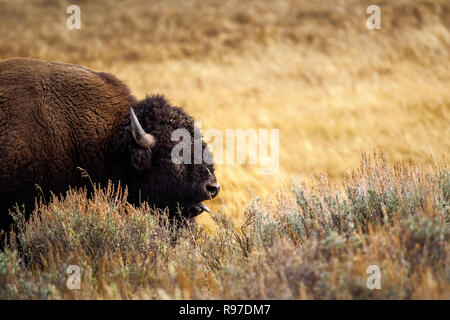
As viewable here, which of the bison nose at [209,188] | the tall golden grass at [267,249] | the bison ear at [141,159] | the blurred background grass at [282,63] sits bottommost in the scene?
the tall golden grass at [267,249]

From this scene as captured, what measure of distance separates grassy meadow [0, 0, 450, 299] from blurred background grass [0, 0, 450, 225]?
3.1 inches

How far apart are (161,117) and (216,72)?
13562mm

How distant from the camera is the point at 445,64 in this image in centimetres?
1855

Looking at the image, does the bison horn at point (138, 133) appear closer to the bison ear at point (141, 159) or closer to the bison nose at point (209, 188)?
the bison ear at point (141, 159)

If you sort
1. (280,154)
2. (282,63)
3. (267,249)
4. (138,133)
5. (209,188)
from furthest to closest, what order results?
(282,63), (280,154), (209,188), (138,133), (267,249)

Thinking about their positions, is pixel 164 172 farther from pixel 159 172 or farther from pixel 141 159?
pixel 141 159

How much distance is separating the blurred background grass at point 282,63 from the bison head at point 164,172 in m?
2.93

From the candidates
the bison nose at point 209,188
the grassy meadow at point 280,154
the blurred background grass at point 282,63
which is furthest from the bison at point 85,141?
the blurred background grass at point 282,63

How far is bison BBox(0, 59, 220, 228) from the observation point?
4672 millimetres

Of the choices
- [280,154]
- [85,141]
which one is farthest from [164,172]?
[280,154]

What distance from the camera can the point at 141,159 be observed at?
16.4 feet

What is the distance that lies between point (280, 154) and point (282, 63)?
8364 mm

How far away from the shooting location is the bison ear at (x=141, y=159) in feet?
16.3

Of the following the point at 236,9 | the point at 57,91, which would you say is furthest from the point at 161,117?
the point at 236,9
